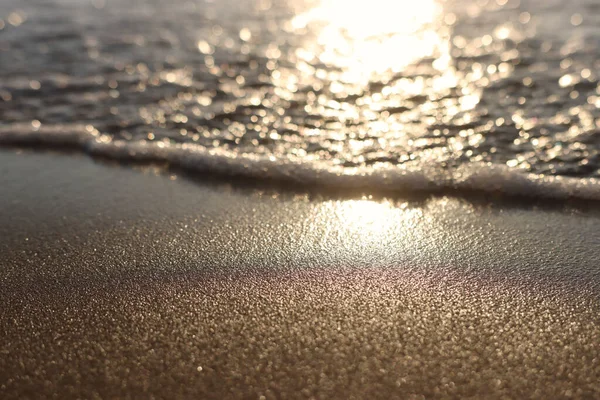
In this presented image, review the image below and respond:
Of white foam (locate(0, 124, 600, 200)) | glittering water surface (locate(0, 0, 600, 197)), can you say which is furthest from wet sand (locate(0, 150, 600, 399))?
glittering water surface (locate(0, 0, 600, 197))

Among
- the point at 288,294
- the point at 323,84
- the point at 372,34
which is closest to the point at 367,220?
the point at 288,294

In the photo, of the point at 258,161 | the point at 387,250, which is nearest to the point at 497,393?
the point at 387,250

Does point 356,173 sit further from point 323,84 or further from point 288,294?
point 323,84

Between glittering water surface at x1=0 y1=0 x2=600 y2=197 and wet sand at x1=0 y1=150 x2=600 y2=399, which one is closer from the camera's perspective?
wet sand at x1=0 y1=150 x2=600 y2=399

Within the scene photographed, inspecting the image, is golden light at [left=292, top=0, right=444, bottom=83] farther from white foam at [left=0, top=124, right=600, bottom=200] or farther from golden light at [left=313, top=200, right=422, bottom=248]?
golden light at [left=313, top=200, right=422, bottom=248]

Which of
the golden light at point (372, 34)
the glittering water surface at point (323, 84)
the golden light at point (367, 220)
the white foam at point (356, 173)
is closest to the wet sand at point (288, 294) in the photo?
the golden light at point (367, 220)

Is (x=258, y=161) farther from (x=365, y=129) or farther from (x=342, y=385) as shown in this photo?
(x=342, y=385)

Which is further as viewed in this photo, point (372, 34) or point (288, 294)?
point (372, 34)
